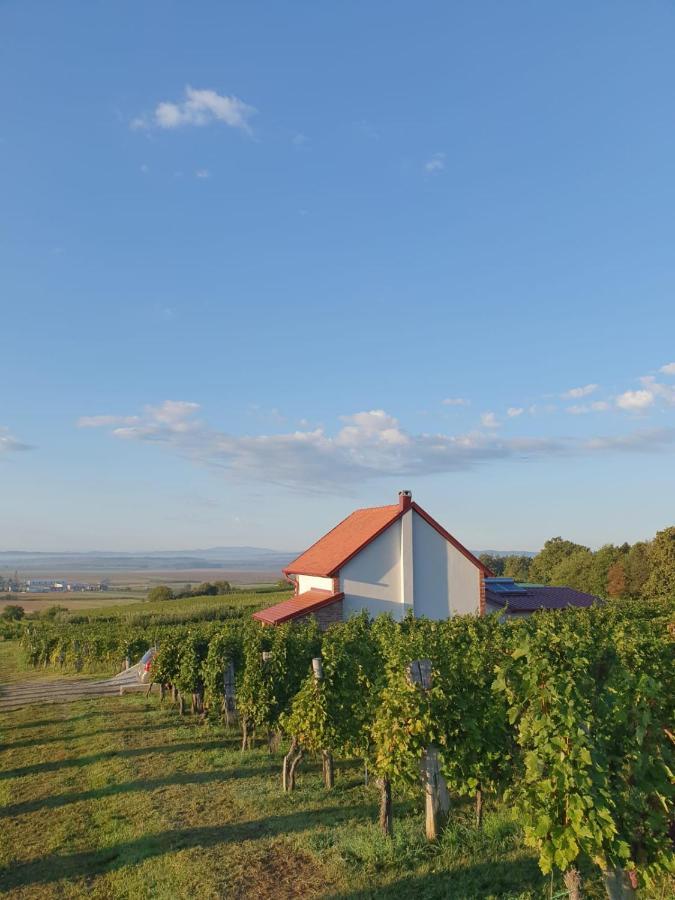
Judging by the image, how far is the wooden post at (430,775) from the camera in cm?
952

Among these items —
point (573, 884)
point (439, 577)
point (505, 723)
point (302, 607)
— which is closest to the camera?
point (573, 884)

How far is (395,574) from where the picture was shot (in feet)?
83.8

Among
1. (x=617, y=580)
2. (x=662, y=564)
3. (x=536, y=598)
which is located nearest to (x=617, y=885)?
(x=536, y=598)

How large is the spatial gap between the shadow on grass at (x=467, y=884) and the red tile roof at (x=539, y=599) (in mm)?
21781

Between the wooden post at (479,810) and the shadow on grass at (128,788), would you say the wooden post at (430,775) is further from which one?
the shadow on grass at (128,788)

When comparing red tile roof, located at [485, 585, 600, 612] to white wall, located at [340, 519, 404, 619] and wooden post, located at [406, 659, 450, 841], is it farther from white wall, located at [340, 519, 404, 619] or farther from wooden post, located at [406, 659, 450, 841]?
wooden post, located at [406, 659, 450, 841]

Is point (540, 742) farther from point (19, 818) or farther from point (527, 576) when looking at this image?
point (527, 576)

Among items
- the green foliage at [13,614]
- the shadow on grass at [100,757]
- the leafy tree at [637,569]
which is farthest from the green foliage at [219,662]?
the green foliage at [13,614]

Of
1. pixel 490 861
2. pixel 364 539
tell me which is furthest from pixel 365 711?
pixel 364 539

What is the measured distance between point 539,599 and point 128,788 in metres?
25.1

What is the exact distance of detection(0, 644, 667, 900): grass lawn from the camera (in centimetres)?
798

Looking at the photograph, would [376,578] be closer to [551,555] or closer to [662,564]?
[662,564]

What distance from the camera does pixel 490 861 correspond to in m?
8.38

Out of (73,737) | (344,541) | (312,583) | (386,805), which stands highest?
(344,541)
